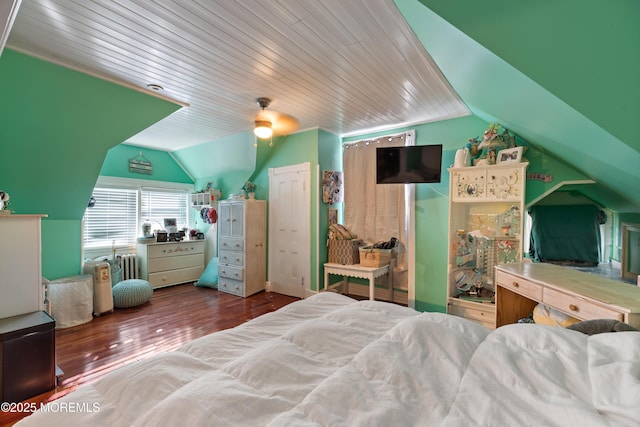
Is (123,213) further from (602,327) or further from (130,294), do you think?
(602,327)

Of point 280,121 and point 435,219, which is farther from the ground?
point 280,121

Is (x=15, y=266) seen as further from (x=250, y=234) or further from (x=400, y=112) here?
(x=400, y=112)

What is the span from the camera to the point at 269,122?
3.20 meters

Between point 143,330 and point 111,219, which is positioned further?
point 111,219

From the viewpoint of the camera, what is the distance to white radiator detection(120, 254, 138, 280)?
169 inches

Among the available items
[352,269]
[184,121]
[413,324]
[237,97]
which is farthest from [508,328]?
[184,121]

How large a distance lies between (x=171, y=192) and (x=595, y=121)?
5.72 m

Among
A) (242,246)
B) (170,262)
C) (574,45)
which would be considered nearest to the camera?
(574,45)

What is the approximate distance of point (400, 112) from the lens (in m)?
3.14

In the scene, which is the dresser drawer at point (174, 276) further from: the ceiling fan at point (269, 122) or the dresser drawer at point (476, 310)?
the dresser drawer at point (476, 310)

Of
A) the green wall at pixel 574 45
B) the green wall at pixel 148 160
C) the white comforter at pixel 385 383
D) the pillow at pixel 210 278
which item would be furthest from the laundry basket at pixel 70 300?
the green wall at pixel 574 45

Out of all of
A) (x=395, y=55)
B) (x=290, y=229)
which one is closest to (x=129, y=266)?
(x=290, y=229)

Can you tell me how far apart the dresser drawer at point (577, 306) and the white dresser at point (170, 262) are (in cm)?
498

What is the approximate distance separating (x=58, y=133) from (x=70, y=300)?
1.88 m
